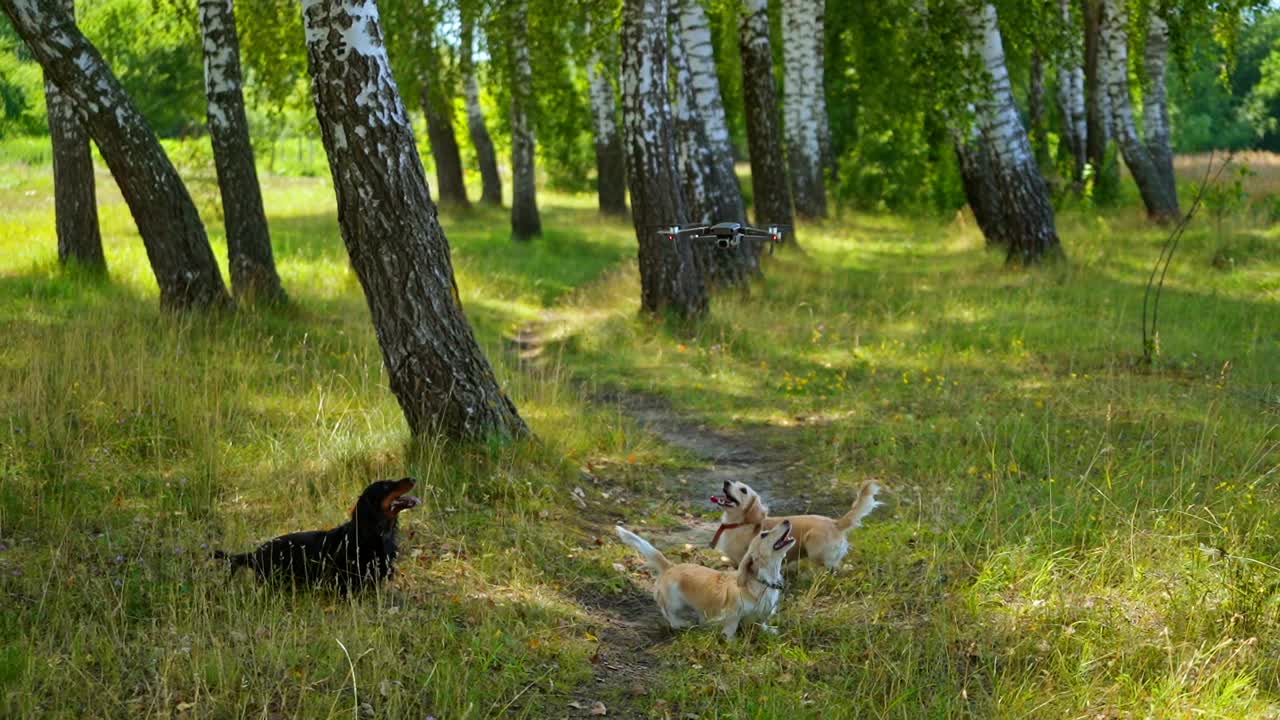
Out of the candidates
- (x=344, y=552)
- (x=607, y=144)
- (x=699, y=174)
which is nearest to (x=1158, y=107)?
(x=607, y=144)

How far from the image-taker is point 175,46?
2522 cm

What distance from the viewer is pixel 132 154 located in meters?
10.6

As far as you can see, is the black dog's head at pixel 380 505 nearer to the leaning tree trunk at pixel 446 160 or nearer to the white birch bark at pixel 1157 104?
the white birch bark at pixel 1157 104

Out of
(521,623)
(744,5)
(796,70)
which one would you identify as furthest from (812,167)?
(521,623)

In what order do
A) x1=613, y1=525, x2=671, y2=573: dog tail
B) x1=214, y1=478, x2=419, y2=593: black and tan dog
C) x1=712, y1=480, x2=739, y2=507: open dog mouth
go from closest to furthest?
x1=214, y1=478, x2=419, y2=593: black and tan dog, x1=613, y1=525, x2=671, y2=573: dog tail, x1=712, y1=480, x2=739, y2=507: open dog mouth

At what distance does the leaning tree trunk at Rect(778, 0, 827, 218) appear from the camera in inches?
898

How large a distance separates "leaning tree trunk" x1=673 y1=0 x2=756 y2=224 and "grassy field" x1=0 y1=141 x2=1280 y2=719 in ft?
9.57

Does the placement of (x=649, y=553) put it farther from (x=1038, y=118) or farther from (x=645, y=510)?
(x=1038, y=118)

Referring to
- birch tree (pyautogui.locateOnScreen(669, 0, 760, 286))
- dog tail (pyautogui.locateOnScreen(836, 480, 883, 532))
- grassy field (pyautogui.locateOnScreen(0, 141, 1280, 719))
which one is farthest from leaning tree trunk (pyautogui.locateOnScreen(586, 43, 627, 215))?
dog tail (pyautogui.locateOnScreen(836, 480, 883, 532))

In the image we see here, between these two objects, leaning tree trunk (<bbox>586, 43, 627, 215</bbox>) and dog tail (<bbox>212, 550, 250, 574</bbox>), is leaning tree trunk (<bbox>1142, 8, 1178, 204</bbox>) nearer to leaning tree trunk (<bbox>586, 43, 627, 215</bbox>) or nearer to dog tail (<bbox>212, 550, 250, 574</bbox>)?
leaning tree trunk (<bbox>586, 43, 627, 215</bbox>)

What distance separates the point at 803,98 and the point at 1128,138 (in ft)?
19.8

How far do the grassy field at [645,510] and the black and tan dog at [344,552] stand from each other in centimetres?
10

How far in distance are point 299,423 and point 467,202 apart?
66.5 ft

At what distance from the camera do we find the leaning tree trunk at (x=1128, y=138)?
20947 mm
